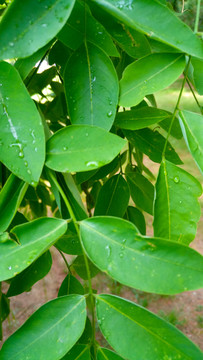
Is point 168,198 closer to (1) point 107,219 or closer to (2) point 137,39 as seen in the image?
(1) point 107,219

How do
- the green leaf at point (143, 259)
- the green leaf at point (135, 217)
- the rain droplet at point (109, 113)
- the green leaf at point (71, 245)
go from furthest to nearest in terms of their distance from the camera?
the green leaf at point (135, 217), the green leaf at point (71, 245), the rain droplet at point (109, 113), the green leaf at point (143, 259)

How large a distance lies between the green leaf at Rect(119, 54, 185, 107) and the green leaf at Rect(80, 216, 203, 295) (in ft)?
0.58

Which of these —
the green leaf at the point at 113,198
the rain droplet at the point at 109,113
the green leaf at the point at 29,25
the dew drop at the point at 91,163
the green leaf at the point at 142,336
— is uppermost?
the green leaf at the point at 29,25

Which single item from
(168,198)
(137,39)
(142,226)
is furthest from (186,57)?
(142,226)

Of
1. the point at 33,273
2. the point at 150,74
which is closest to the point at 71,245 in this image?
the point at 33,273

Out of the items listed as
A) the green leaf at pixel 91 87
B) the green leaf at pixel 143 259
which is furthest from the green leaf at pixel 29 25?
the green leaf at pixel 143 259

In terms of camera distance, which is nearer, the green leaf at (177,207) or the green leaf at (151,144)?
the green leaf at (177,207)

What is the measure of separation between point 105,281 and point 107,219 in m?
1.50

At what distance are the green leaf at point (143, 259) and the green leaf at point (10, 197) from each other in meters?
0.10

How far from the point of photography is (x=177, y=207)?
19.4 inches

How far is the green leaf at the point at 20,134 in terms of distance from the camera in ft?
1.42

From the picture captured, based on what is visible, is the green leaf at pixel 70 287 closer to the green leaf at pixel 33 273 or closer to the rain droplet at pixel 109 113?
the green leaf at pixel 33 273

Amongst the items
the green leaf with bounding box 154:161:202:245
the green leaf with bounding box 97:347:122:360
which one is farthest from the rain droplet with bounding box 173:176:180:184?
the green leaf with bounding box 97:347:122:360

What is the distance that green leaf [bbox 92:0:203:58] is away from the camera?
1.39 ft
